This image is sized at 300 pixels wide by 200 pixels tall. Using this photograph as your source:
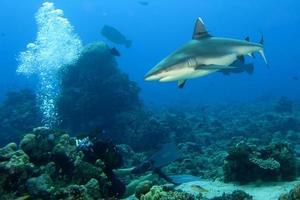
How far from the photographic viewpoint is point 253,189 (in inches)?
341

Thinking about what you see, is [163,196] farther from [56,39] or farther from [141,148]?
[56,39]

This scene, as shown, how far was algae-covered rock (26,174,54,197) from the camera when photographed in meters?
6.89

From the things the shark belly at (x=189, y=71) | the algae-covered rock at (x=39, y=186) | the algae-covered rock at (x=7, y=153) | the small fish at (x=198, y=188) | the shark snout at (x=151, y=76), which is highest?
the shark belly at (x=189, y=71)

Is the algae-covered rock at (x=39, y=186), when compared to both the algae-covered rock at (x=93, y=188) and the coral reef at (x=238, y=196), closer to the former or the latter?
the algae-covered rock at (x=93, y=188)

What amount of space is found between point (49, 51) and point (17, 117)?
980cm

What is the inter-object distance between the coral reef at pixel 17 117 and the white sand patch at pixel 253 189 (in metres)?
12.3

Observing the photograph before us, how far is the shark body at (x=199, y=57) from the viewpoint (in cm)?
666

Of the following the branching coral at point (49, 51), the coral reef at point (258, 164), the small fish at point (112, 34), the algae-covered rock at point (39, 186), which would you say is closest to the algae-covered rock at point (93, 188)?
the algae-covered rock at point (39, 186)

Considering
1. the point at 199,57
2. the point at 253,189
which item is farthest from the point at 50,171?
the point at 253,189

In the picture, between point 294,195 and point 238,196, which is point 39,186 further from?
point 294,195

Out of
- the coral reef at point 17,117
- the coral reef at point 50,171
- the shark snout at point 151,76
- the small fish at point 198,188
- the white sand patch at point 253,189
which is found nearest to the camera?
the shark snout at point 151,76

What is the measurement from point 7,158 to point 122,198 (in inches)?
113

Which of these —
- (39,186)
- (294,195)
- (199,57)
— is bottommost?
(294,195)

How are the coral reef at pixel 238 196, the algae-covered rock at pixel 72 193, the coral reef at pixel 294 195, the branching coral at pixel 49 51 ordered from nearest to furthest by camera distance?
the coral reef at pixel 294 195 < the algae-covered rock at pixel 72 193 < the coral reef at pixel 238 196 < the branching coral at pixel 49 51
